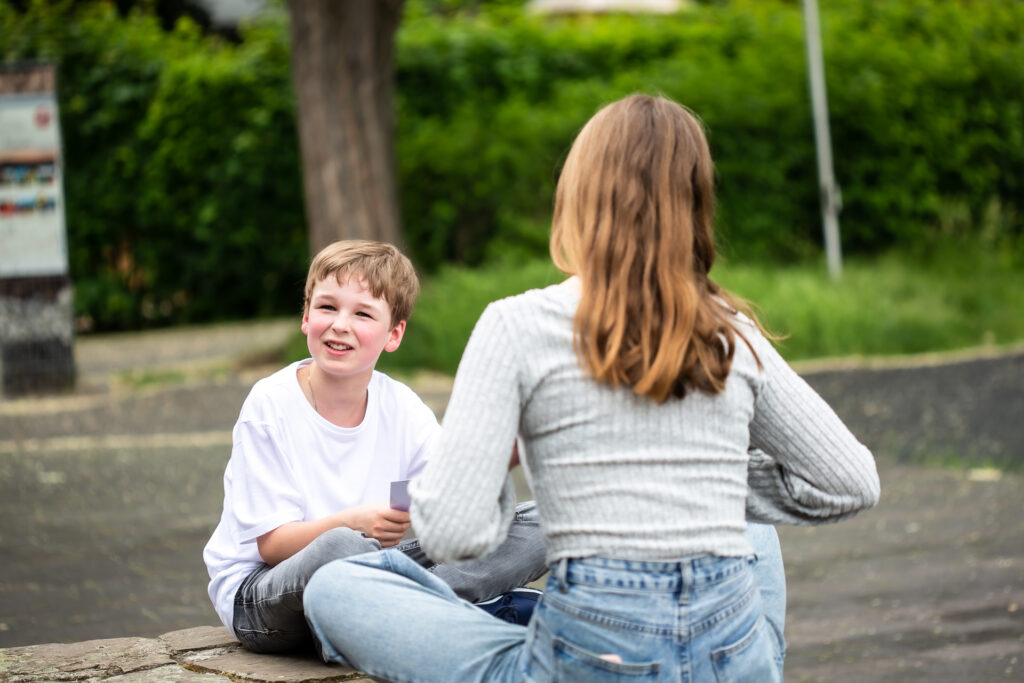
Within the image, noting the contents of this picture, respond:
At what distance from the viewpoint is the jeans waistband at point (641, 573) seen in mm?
1995

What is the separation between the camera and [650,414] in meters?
2.00

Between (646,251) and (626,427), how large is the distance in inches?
10.8

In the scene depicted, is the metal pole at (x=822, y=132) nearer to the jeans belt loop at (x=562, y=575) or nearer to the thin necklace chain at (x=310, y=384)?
the thin necklace chain at (x=310, y=384)

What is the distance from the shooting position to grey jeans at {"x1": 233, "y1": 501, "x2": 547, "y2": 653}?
2.48 meters

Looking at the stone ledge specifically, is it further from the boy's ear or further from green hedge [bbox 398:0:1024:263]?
green hedge [bbox 398:0:1024:263]

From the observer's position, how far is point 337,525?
2559 millimetres

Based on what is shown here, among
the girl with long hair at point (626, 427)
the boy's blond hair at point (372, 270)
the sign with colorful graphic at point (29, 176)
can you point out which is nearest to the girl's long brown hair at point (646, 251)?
the girl with long hair at point (626, 427)

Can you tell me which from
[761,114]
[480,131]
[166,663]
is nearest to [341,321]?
[166,663]

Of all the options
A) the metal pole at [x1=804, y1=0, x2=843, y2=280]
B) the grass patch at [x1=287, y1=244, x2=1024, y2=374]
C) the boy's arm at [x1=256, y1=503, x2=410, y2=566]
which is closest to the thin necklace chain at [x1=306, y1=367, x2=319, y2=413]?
the boy's arm at [x1=256, y1=503, x2=410, y2=566]

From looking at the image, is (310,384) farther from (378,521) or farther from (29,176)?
(29,176)

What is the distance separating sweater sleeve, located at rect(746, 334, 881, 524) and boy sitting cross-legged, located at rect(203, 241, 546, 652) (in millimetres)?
562

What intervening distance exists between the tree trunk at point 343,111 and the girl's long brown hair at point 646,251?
8.08 meters

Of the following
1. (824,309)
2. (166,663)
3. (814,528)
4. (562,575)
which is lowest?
(814,528)

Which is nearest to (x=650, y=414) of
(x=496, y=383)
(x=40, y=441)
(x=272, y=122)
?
(x=496, y=383)
